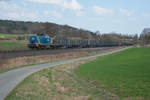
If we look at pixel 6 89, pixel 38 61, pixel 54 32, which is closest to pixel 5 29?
pixel 54 32

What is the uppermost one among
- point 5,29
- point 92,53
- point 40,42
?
point 5,29

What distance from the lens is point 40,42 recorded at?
117ft

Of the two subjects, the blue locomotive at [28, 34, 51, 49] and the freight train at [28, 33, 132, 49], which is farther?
the freight train at [28, 33, 132, 49]

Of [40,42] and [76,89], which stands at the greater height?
[40,42]

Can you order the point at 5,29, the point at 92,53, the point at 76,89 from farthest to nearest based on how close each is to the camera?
the point at 5,29 < the point at 92,53 < the point at 76,89

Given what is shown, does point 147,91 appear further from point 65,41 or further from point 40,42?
point 65,41

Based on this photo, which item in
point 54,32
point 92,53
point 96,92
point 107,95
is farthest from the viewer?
point 54,32

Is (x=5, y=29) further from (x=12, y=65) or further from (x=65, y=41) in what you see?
(x=12, y=65)

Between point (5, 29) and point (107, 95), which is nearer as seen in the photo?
point (107, 95)

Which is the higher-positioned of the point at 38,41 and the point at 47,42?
the point at 38,41

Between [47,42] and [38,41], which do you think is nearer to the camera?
[38,41]

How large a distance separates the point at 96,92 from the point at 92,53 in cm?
3467

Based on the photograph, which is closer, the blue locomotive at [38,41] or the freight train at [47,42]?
the blue locomotive at [38,41]

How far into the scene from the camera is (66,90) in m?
11.7
